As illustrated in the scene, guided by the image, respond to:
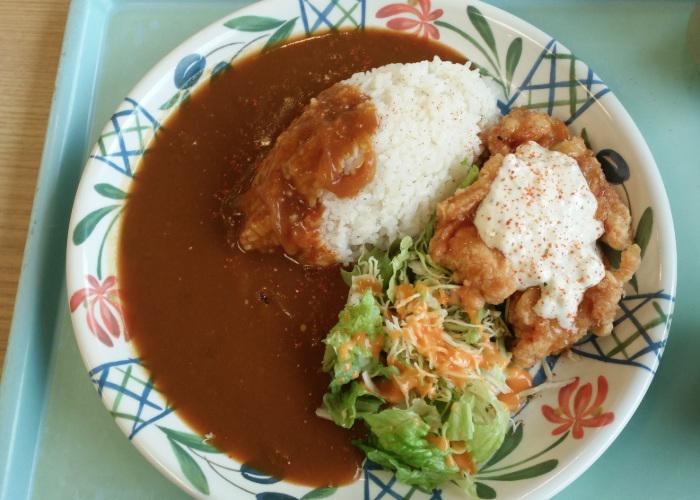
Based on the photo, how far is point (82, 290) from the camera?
2.35 meters

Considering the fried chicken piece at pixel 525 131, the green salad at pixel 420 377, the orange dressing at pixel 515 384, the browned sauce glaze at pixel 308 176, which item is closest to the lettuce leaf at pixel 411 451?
the green salad at pixel 420 377

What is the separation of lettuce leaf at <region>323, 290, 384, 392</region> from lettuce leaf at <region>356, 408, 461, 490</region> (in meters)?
0.18

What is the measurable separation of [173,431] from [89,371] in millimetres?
363

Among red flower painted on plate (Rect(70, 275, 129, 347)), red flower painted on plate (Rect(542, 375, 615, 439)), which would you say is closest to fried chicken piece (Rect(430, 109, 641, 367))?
red flower painted on plate (Rect(542, 375, 615, 439))

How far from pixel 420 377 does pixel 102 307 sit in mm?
1189

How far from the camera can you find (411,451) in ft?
6.81

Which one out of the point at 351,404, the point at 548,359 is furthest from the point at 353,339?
the point at 548,359

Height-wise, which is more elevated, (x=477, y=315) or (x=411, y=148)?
(x=411, y=148)

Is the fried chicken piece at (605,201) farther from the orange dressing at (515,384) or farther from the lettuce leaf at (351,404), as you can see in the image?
the lettuce leaf at (351,404)

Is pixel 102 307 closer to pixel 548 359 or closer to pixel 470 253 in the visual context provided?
pixel 470 253

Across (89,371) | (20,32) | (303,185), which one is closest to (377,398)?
(303,185)

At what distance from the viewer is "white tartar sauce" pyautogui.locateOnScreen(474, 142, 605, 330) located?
2166mm

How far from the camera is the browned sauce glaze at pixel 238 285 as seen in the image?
228 centimetres

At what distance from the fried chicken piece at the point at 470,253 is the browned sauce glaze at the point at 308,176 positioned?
378mm
